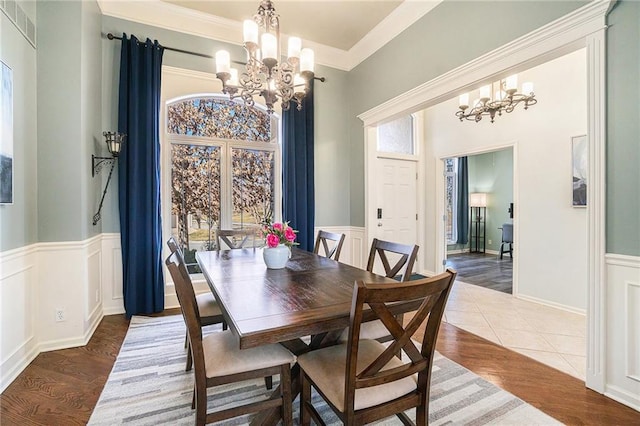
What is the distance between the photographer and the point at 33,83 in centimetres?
239

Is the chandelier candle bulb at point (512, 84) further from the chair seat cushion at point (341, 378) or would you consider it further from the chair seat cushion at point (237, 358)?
the chair seat cushion at point (237, 358)

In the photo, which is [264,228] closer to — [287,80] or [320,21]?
[287,80]

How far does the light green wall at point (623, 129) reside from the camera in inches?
69.4

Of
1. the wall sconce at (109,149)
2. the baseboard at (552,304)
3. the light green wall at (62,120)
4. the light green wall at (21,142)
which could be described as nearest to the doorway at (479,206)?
the baseboard at (552,304)

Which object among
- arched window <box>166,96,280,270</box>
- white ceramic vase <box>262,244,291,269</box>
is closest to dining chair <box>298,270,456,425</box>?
white ceramic vase <box>262,244,291,269</box>

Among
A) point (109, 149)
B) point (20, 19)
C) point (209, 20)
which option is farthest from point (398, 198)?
point (20, 19)

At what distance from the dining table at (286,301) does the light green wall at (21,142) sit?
1318 mm

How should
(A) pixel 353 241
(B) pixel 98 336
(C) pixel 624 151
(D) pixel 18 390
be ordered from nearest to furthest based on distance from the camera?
(C) pixel 624 151
(D) pixel 18 390
(B) pixel 98 336
(A) pixel 353 241

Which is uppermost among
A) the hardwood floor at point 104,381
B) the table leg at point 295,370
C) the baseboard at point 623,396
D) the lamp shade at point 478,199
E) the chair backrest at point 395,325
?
the lamp shade at point 478,199

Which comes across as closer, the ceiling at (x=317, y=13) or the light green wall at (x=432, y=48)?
the light green wall at (x=432, y=48)

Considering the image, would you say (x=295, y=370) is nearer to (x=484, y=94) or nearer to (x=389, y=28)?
(x=484, y=94)

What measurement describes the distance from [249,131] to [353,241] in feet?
7.12

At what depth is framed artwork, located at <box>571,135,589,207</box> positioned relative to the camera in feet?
11.1

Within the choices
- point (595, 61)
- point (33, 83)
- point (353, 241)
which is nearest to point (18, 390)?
point (33, 83)
